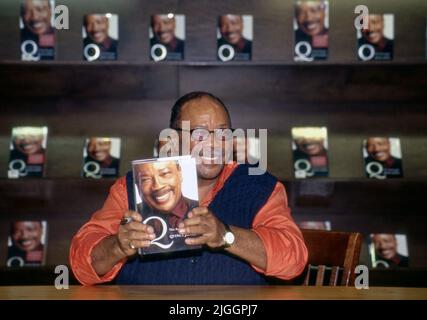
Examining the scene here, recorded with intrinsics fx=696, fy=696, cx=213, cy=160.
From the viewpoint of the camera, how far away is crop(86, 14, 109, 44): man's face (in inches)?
126

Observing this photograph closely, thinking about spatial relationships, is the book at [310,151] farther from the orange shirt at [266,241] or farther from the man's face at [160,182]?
the man's face at [160,182]

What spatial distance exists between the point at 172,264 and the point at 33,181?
1379 millimetres

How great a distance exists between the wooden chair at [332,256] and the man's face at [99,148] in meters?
1.49

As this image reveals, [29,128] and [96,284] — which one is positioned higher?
[29,128]

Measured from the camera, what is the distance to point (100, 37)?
3207mm

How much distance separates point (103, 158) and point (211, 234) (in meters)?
1.71

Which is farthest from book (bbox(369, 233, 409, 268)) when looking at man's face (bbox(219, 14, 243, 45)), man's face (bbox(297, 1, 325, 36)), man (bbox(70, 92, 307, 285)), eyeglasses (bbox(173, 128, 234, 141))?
eyeglasses (bbox(173, 128, 234, 141))

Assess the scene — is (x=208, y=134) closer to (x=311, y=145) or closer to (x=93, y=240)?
(x=93, y=240)

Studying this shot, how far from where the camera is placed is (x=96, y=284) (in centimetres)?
183

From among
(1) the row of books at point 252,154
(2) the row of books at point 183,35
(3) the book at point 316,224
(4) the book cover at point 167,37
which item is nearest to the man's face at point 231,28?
(2) the row of books at point 183,35

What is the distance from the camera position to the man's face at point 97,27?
10.5ft

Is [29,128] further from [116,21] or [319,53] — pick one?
[319,53]
